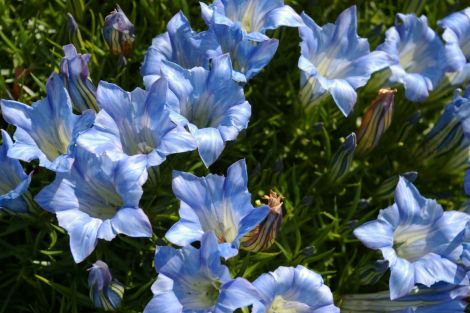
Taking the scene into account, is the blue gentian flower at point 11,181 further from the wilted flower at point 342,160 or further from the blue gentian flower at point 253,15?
the wilted flower at point 342,160

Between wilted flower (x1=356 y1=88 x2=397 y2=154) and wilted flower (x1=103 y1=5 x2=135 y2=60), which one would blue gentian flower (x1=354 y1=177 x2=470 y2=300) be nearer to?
wilted flower (x1=356 y1=88 x2=397 y2=154)

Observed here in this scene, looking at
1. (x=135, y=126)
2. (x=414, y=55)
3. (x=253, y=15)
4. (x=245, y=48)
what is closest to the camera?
(x=135, y=126)

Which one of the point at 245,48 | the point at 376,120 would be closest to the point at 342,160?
the point at 376,120

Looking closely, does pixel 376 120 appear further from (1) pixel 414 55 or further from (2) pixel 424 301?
(2) pixel 424 301

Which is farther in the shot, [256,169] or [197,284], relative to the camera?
[256,169]

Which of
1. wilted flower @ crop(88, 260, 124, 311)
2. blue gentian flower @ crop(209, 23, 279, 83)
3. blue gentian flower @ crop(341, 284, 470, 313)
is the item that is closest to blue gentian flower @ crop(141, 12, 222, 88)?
blue gentian flower @ crop(209, 23, 279, 83)

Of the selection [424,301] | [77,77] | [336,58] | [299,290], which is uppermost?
[77,77]

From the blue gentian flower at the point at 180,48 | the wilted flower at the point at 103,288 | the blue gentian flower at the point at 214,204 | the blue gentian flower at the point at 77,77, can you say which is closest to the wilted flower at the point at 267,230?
the blue gentian flower at the point at 214,204
